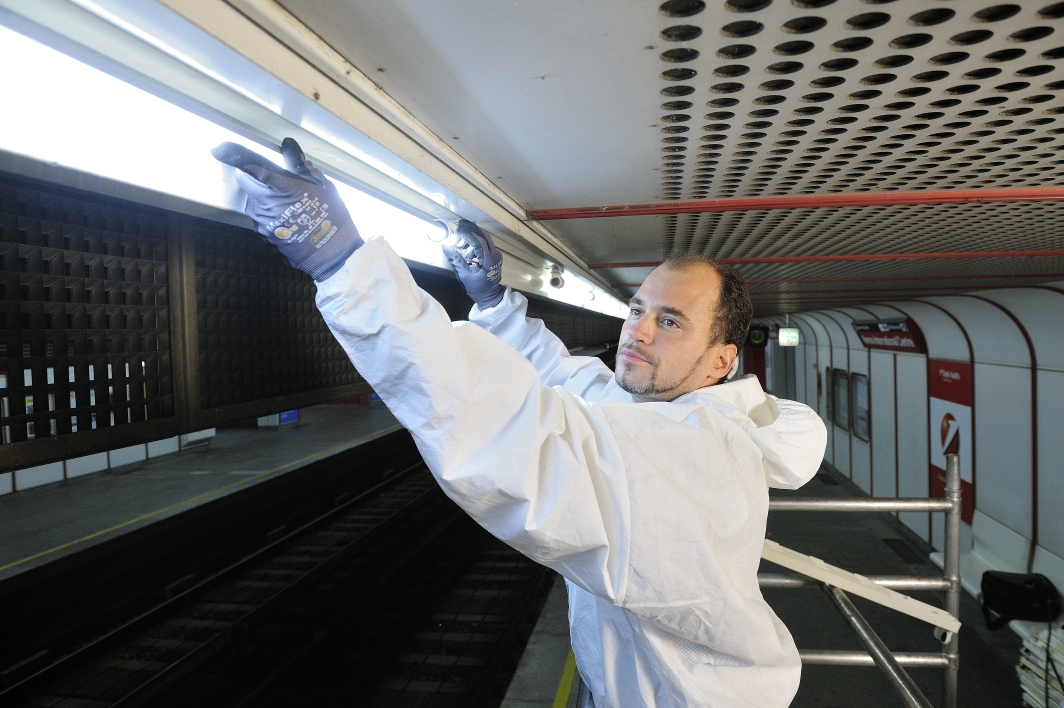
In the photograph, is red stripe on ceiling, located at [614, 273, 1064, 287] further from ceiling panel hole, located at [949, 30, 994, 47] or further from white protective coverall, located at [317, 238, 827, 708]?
ceiling panel hole, located at [949, 30, 994, 47]

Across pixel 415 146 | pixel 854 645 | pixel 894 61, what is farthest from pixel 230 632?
pixel 894 61

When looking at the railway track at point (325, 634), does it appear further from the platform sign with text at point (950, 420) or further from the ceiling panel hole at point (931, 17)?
the ceiling panel hole at point (931, 17)

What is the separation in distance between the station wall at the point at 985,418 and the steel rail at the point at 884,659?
365 cm

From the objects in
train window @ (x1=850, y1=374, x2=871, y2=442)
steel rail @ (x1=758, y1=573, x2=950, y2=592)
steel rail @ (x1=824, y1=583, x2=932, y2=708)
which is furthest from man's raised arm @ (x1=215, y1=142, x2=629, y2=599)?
train window @ (x1=850, y1=374, x2=871, y2=442)

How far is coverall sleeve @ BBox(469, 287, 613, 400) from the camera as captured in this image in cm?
235

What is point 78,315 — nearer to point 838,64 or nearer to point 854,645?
point 838,64

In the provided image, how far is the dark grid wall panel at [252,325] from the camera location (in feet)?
4.34

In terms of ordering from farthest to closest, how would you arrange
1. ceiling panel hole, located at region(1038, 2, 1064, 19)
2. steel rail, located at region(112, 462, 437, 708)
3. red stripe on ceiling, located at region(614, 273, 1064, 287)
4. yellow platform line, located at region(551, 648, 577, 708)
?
steel rail, located at region(112, 462, 437, 708)
red stripe on ceiling, located at region(614, 273, 1064, 287)
yellow platform line, located at region(551, 648, 577, 708)
ceiling panel hole, located at region(1038, 2, 1064, 19)

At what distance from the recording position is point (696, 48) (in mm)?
793

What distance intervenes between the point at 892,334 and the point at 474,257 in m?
7.62

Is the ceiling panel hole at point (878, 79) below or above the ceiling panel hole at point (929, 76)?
above

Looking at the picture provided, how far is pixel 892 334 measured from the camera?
25.5ft

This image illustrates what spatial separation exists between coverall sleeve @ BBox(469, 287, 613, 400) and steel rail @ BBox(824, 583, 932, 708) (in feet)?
4.32

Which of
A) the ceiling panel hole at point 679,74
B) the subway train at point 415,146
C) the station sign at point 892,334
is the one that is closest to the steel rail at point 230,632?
the subway train at point 415,146
